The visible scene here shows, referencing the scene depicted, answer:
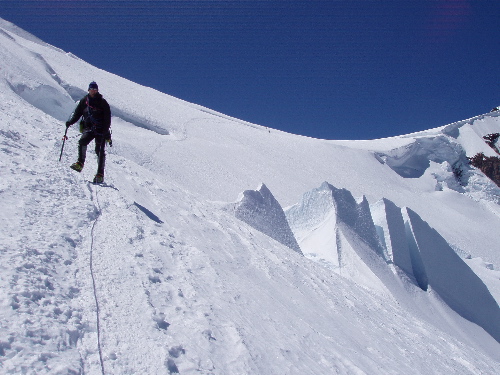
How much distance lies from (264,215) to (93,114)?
4211 mm

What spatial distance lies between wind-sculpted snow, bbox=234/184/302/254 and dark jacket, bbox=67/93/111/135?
327 cm

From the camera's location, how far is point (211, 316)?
3.13 meters

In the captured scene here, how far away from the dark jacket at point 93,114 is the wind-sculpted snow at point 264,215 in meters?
3.27

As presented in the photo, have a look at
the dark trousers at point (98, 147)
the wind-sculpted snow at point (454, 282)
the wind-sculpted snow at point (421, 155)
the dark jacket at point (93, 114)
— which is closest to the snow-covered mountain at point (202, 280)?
the wind-sculpted snow at point (454, 282)

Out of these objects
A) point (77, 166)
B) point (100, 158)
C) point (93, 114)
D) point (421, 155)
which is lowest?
point (77, 166)

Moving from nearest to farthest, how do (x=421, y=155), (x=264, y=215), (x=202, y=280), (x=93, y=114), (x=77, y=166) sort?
(x=202, y=280), (x=77, y=166), (x=93, y=114), (x=264, y=215), (x=421, y=155)

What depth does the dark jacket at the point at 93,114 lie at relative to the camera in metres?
5.64

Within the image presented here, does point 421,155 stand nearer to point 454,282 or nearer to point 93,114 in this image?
point 454,282

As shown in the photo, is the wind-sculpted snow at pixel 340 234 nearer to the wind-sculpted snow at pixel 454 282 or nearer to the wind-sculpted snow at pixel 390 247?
the wind-sculpted snow at pixel 390 247

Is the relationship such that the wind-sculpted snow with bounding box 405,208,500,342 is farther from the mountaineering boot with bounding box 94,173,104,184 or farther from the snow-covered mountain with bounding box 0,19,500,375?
the mountaineering boot with bounding box 94,173,104,184

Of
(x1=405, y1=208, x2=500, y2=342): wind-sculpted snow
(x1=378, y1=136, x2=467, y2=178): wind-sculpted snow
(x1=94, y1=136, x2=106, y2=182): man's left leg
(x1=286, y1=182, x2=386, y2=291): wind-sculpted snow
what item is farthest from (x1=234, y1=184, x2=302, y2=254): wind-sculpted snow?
(x1=378, y1=136, x2=467, y2=178): wind-sculpted snow

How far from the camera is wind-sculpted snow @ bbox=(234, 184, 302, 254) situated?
8.05m

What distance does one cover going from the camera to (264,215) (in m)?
8.57

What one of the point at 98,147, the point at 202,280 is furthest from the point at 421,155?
the point at 202,280
